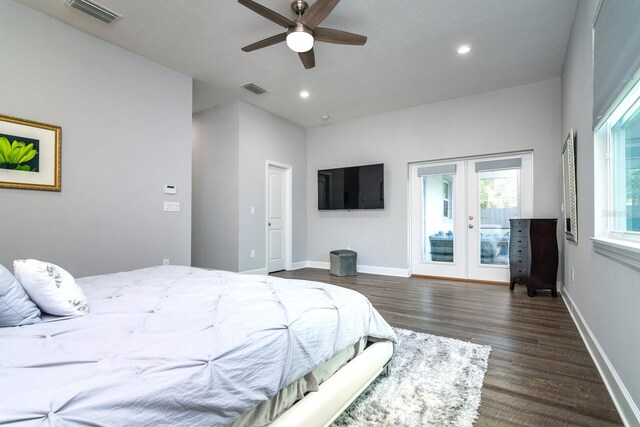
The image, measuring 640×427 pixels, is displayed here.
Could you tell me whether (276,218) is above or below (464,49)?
below

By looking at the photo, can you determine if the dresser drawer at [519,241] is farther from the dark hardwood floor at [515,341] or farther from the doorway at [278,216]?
the doorway at [278,216]

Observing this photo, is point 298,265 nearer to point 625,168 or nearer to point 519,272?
point 519,272

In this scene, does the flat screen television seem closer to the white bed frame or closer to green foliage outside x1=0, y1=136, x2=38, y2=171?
the white bed frame

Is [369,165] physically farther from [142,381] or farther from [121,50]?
[142,381]

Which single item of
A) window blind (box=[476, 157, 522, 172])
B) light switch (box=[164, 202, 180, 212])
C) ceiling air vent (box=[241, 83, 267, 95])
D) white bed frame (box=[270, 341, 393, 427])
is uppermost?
ceiling air vent (box=[241, 83, 267, 95])

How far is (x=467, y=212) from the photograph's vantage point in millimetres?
5000

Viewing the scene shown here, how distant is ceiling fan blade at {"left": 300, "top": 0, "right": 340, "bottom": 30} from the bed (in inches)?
84.1

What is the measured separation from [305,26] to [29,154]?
9.14ft

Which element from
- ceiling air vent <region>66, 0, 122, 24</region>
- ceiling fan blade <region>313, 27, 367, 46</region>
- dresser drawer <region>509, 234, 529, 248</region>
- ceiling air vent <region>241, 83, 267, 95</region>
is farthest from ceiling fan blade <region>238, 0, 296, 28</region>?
dresser drawer <region>509, 234, 529, 248</region>

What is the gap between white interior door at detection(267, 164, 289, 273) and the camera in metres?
5.75

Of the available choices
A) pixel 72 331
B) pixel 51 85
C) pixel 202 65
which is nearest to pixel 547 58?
pixel 202 65

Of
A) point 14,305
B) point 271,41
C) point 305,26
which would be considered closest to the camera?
point 14,305

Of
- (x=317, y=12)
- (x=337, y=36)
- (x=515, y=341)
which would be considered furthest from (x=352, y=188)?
(x=515, y=341)

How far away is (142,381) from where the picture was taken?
32.9 inches
